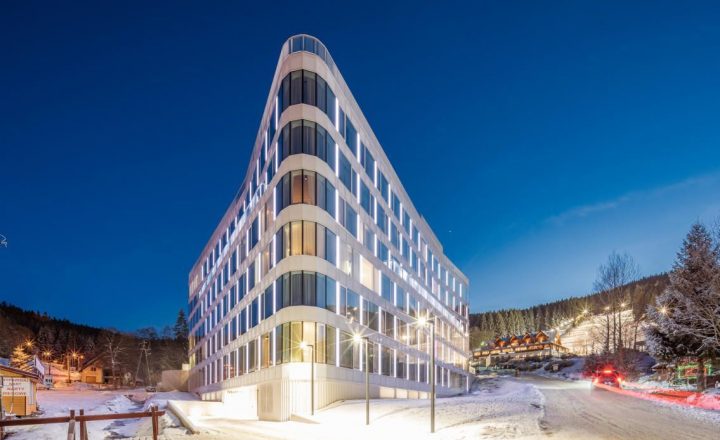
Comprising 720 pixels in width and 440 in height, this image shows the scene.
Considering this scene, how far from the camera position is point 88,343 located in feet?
533

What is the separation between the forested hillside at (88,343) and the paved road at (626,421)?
129318 millimetres

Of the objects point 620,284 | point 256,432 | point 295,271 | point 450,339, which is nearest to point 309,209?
point 295,271

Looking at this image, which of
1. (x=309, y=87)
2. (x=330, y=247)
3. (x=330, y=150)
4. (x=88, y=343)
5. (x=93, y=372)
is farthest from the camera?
(x=88, y=343)

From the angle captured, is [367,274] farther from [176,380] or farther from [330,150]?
[176,380]

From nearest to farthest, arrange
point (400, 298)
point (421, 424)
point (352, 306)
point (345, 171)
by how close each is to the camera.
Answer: point (421, 424), point (352, 306), point (345, 171), point (400, 298)

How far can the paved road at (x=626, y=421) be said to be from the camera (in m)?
19.6

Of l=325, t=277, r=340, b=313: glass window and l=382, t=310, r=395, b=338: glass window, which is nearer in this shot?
l=325, t=277, r=340, b=313: glass window

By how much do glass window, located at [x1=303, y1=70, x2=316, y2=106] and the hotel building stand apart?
0.07m

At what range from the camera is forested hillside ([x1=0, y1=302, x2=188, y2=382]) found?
145 meters

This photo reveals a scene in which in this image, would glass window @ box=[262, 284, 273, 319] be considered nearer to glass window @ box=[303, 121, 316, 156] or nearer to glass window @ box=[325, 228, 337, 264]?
glass window @ box=[325, 228, 337, 264]

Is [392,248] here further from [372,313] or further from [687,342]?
[687,342]

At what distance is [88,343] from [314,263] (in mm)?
146434

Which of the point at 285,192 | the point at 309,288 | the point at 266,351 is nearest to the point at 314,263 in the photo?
the point at 309,288

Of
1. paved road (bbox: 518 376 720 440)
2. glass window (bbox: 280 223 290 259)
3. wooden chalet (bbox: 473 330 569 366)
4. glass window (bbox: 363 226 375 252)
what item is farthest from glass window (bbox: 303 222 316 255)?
wooden chalet (bbox: 473 330 569 366)
